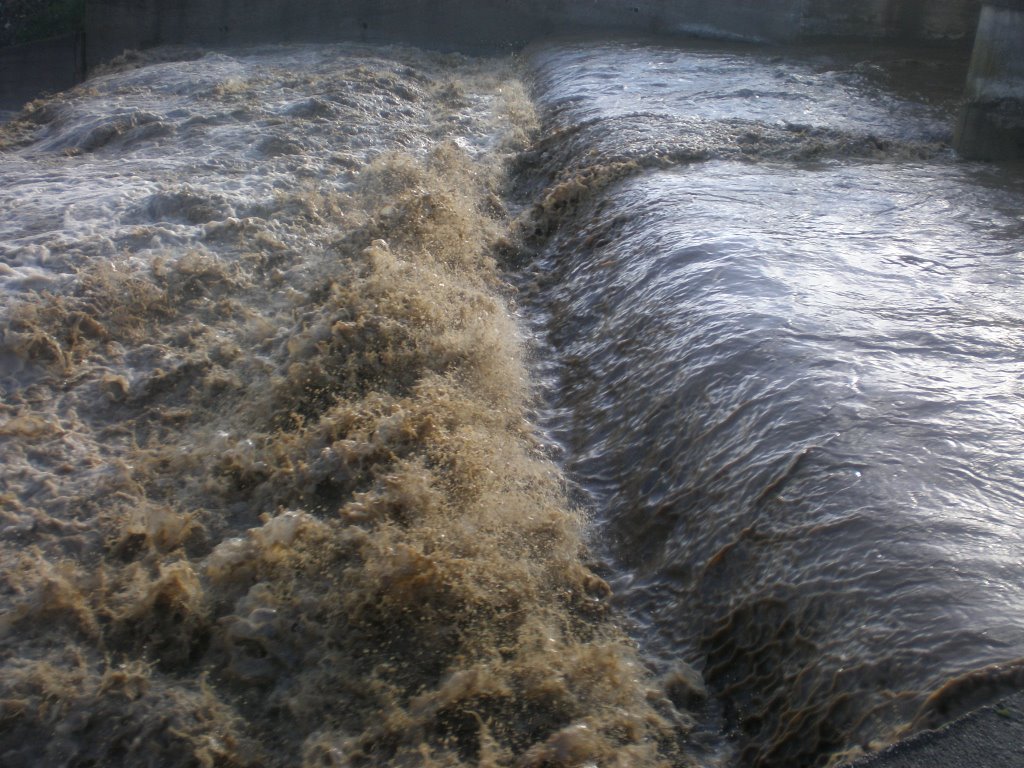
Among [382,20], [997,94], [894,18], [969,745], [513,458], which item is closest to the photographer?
[969,745]

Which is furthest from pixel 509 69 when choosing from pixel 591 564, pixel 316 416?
pixel 591 564

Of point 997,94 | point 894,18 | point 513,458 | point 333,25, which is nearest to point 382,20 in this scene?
point 333,25

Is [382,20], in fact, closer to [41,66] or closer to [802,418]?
[41,66]

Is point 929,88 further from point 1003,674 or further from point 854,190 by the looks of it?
point 1003,674

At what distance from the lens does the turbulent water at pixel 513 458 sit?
11.9 ft

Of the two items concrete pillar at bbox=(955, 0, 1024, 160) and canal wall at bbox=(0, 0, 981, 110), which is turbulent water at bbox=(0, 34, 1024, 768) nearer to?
concrete pillar at bbox=(955, 0, 1024, 160)

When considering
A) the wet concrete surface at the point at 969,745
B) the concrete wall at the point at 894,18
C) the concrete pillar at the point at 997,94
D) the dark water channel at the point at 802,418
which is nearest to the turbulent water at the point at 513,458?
the dark water channel at the point at 802,418

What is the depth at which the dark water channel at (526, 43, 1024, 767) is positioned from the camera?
11.0 ft

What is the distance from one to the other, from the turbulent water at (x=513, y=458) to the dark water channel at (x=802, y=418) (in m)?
0.02

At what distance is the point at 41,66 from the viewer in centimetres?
1628

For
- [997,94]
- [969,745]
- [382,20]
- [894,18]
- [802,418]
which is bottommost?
[969,745]

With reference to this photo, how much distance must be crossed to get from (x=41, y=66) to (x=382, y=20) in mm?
5574

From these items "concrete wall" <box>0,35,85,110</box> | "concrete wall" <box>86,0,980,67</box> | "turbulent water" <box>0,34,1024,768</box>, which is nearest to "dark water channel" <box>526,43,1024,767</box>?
"turbulent water" <box>0,34,1024,768</box>

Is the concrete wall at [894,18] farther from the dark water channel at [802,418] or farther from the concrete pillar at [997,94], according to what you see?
the dark water channel at [802,418]
